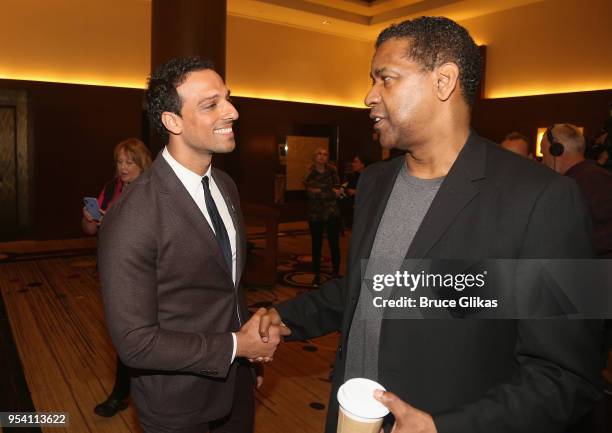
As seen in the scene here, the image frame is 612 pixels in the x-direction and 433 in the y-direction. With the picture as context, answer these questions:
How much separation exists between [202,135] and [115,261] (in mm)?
614

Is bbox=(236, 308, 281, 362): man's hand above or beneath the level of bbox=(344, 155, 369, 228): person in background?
beneath

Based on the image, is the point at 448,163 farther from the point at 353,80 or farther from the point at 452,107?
the point at 353,80

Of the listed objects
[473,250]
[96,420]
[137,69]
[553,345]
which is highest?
[137,69]

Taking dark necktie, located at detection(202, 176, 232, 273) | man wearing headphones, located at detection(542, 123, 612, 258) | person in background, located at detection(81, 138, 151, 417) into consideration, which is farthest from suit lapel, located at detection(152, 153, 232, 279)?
man wearing headphones, located at detection(542, 123, 612, 258)

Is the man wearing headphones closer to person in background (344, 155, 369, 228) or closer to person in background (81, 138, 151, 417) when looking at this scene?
person in background (344, 155, 369, 228)

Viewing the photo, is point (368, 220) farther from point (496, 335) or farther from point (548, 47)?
point (548, 47)

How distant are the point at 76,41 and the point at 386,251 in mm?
9689

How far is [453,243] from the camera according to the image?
1283 millimetres

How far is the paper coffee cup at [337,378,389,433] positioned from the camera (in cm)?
107

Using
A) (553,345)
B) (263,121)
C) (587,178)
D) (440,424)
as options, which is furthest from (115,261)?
(263,121)

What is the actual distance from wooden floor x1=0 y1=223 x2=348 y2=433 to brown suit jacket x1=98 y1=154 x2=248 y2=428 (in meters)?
1.56

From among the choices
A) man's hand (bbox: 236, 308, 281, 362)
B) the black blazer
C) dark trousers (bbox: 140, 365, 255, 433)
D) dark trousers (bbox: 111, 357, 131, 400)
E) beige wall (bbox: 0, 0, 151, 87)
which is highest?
beige wall (bbox: 0, 0, 151, 87)

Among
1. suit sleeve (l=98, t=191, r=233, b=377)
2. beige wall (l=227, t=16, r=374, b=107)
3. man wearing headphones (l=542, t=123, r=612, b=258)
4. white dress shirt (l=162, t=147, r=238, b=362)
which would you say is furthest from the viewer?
beige wall (l=227, t=16, r=374, b=107)

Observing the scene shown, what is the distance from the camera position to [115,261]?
1.57 metres
